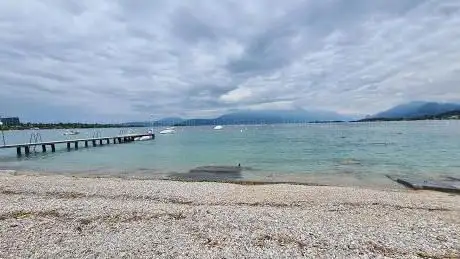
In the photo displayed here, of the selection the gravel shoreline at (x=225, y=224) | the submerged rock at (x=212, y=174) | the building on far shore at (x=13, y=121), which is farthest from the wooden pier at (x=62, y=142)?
the building on far shore at (x=13, y=121)

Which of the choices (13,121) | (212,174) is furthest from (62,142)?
(13,121)

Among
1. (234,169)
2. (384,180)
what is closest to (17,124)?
(234,169)

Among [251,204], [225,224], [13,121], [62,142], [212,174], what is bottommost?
[212,174]

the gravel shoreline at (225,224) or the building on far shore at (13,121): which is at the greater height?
the building on far shore at (13,121)

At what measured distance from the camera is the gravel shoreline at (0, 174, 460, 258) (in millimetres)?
7996

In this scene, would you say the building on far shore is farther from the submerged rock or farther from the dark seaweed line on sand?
the dark seaweed line on sand

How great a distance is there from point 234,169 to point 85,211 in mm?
18159

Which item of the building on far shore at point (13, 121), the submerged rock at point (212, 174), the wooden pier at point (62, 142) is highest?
the building on far shore at point (13, 121)

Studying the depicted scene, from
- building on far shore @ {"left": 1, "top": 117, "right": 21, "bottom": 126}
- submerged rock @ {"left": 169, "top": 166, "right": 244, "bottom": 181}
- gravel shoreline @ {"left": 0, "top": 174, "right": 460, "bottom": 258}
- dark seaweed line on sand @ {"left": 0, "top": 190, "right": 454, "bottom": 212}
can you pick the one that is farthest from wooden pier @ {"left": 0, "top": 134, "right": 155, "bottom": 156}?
building on far shore @ {"left": 1, "top": 117, "right": 21, "bottom": 126}

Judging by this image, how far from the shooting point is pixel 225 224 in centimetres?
1007

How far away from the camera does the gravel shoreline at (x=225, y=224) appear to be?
26.2 ft

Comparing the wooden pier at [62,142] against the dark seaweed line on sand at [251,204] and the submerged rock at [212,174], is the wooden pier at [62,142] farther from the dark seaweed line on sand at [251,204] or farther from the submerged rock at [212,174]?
the dark seaweed line on sand at [251,204]

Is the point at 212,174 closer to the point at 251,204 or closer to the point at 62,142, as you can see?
the point at 251,204

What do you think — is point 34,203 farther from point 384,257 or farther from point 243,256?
point 384,257
